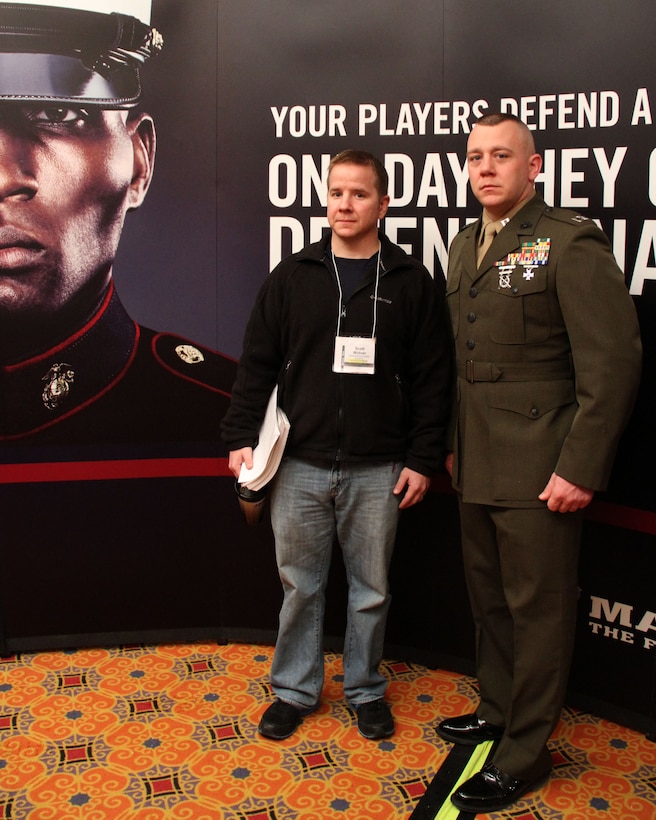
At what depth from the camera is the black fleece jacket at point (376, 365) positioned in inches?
95.8

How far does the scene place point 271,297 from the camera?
2512 mm

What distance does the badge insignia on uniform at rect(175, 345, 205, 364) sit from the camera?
301 centimetres

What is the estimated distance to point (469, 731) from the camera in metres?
2.53

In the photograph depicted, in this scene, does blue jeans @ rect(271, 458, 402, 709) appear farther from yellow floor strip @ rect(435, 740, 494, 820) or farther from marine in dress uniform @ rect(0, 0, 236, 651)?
marine in dress uniform @ rect(0, 0, 236, 651)

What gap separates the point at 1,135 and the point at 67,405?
3.07 feet

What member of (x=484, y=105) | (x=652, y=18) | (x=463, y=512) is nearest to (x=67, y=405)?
(x=463, y=512)

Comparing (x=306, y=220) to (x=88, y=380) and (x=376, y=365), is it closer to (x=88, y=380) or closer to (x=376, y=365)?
(x=376, y=365)

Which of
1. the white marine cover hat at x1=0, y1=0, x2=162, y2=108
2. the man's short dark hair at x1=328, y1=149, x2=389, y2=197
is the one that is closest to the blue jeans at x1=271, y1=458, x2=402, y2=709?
the man's short dark hair at x1=328, y1=149, x2=389, y2=197

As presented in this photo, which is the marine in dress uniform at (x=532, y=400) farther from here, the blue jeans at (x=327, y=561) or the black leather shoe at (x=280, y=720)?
the black leather shoe at (x=280, y=720)

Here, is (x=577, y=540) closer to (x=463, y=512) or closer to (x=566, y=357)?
(x=463, y=512)

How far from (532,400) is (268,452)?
76cm

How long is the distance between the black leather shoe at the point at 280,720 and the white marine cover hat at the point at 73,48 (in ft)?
6.77

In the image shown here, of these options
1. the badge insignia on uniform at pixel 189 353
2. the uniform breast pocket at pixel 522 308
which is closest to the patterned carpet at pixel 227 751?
the badge insignia on uniform at pixel 189 353

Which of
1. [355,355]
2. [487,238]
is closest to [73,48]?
[355,355]
